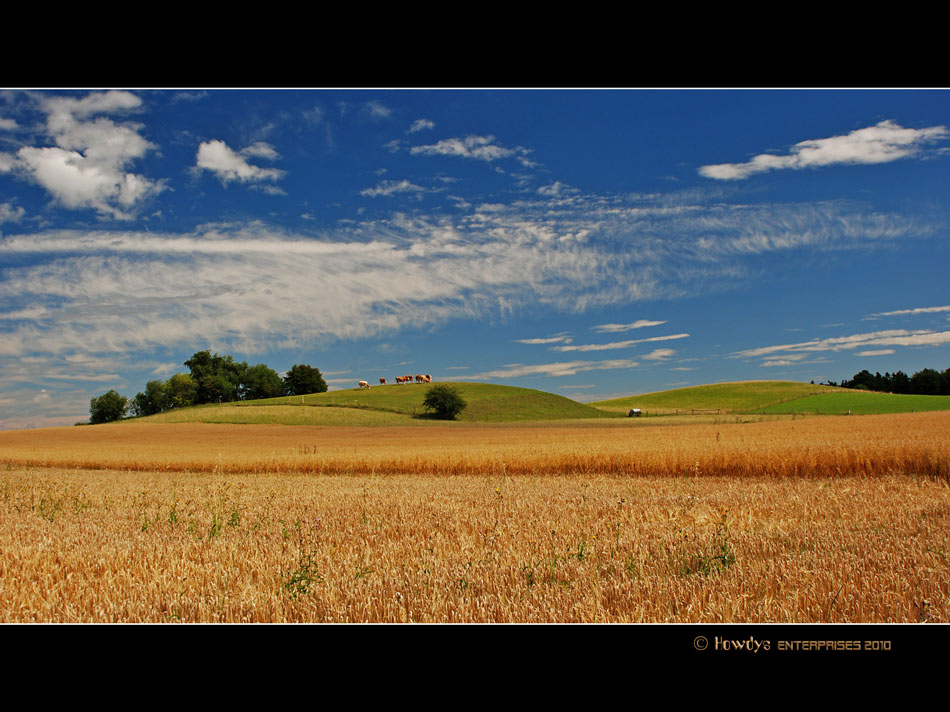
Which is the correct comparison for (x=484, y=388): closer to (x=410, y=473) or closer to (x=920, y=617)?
(x=410, y=473)

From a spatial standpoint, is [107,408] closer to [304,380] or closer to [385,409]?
[304,380]

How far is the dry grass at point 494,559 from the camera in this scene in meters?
5.02

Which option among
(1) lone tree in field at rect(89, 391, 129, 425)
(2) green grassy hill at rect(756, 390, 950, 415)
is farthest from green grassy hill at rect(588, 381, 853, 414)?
(1) lone tree in field at rect(89, 391, 129, 425)

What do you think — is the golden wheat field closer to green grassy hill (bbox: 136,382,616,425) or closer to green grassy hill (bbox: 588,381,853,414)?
green grassy hill (bbox: 136,382,616,425)

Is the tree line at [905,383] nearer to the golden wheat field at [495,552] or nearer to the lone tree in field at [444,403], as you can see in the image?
the lone tree in field at [444,403]

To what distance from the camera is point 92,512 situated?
11797 mm

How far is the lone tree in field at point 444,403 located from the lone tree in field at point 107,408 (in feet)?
260

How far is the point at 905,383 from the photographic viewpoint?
99750mm

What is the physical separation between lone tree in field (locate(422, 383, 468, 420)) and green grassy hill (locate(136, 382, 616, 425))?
159 cm

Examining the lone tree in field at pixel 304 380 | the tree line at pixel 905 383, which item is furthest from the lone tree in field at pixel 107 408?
the tree line at pixel 905 383

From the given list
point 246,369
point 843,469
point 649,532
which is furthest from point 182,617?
point 246,369

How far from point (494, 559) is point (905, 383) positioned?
12381cm

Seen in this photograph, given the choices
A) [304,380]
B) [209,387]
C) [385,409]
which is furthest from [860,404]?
[209,387]

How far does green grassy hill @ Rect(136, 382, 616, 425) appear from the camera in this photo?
78.2m
